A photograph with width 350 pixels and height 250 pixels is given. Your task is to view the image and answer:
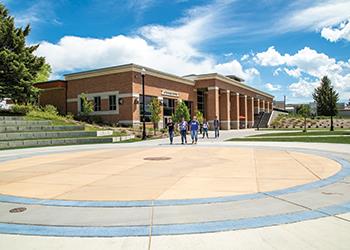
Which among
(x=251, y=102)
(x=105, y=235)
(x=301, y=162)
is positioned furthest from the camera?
(x=251, y=102)

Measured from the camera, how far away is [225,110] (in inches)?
2020

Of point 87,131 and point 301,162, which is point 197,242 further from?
point 87,131

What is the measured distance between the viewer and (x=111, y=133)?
90.6 feet

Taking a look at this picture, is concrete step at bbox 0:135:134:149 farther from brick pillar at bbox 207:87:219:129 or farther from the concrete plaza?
brick pillar at bbox 207:87:219:129

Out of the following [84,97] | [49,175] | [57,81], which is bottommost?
[49,175]

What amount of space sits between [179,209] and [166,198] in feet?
2.69

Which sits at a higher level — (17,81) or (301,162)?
(17,81)

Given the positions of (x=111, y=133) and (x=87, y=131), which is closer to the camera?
(x=87, y=131)

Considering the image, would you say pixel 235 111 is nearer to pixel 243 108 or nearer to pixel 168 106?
pixel 243 108

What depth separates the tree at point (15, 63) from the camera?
2759 centimetres

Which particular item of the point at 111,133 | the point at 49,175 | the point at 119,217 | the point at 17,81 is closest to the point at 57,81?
the point at 17,81

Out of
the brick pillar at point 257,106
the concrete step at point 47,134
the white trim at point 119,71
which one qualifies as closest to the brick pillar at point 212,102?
the white trim at point 119,71

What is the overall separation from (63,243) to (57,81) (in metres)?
38.3

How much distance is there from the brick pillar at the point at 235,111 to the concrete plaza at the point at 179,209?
152 feet
